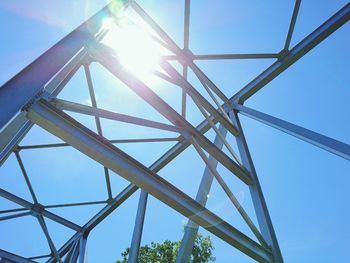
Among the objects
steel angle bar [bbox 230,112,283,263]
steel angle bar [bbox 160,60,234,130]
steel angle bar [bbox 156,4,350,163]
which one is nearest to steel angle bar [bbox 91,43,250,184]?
steel angle bar [bbox 230,112,283,263]

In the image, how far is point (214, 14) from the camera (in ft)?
14.2

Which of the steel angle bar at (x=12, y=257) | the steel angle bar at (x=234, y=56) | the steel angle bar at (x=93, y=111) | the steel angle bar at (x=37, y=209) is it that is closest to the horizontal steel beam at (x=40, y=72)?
the steel angle bar at (x=93, y=111)

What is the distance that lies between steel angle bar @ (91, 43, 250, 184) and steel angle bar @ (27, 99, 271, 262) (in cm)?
85

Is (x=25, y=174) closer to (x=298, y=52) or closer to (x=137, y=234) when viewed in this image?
(x=137, y=234)

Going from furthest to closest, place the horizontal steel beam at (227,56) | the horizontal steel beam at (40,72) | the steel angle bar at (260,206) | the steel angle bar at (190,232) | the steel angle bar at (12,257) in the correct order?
1. the steel angle bar at (12,257)
2. the horizontal steel beam at (227,56)
3. the steel angle bar at (260,206)
4. the steel angle bar at (190,232)
5. the horizontal steel beam at (40,72)

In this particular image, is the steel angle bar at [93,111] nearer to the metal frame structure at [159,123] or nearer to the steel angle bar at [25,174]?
the metal frame structure at [159,123]

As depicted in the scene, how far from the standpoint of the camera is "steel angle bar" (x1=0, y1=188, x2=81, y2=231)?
5.70 meters

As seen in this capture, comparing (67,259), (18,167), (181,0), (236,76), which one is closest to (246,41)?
(236,76)

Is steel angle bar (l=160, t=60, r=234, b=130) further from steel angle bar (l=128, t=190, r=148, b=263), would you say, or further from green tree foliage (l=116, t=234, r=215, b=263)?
green tree foliage (l=116, t=234, r=215, b=263)

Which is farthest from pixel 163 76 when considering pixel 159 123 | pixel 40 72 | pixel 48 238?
pixel 48 238

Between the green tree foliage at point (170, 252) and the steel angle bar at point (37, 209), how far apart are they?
27.0 feet

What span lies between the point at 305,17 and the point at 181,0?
1940 mm

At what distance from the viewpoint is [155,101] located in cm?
336

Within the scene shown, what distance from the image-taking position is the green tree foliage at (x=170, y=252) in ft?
46.2
